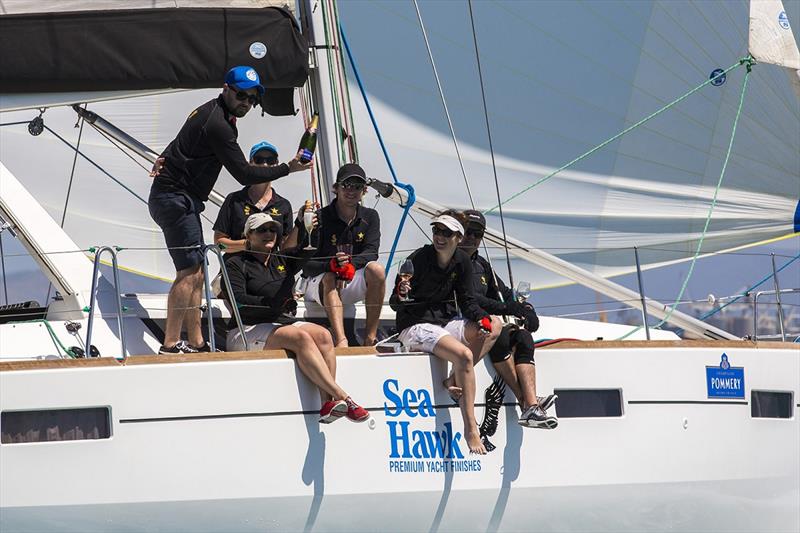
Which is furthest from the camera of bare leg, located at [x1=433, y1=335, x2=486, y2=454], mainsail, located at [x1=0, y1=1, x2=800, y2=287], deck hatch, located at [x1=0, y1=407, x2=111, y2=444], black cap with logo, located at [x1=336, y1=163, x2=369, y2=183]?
mainsail, located at [x1=0, y1=1, x2=800, y2=287]

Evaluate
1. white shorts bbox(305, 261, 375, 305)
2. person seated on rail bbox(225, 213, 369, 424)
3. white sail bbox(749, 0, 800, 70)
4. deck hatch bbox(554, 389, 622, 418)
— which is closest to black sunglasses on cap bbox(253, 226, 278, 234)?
person seated on rail bbox(225, 213, 369, 424)

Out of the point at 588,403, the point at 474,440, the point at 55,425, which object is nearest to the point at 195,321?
the point at 55,425

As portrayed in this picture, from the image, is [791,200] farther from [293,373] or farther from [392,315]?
[293,373]

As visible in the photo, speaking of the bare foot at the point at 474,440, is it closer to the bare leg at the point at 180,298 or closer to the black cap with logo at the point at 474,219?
the black cap with logo at the point at 474,219

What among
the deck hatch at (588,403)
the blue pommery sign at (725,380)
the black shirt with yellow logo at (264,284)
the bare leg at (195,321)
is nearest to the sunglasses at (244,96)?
the black shirt with yellow logo at (264,284)

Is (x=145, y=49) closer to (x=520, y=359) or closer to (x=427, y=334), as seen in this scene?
(x=427, y=334)

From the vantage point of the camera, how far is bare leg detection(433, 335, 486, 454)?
5.32m

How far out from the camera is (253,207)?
6.16 m

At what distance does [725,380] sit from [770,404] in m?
0.33

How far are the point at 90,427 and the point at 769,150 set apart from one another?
498 cm

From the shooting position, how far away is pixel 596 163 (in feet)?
29.0

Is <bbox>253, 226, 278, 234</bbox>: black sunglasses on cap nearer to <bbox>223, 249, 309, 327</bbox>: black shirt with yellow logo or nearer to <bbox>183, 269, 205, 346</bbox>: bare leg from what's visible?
<bbox>223, 249, 309, 327</bbox>: black shirt with yellow logo

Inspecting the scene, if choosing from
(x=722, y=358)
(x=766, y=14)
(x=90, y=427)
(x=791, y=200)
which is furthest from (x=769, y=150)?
(x=90, y=427)

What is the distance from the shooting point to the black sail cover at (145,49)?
6.23 metres
